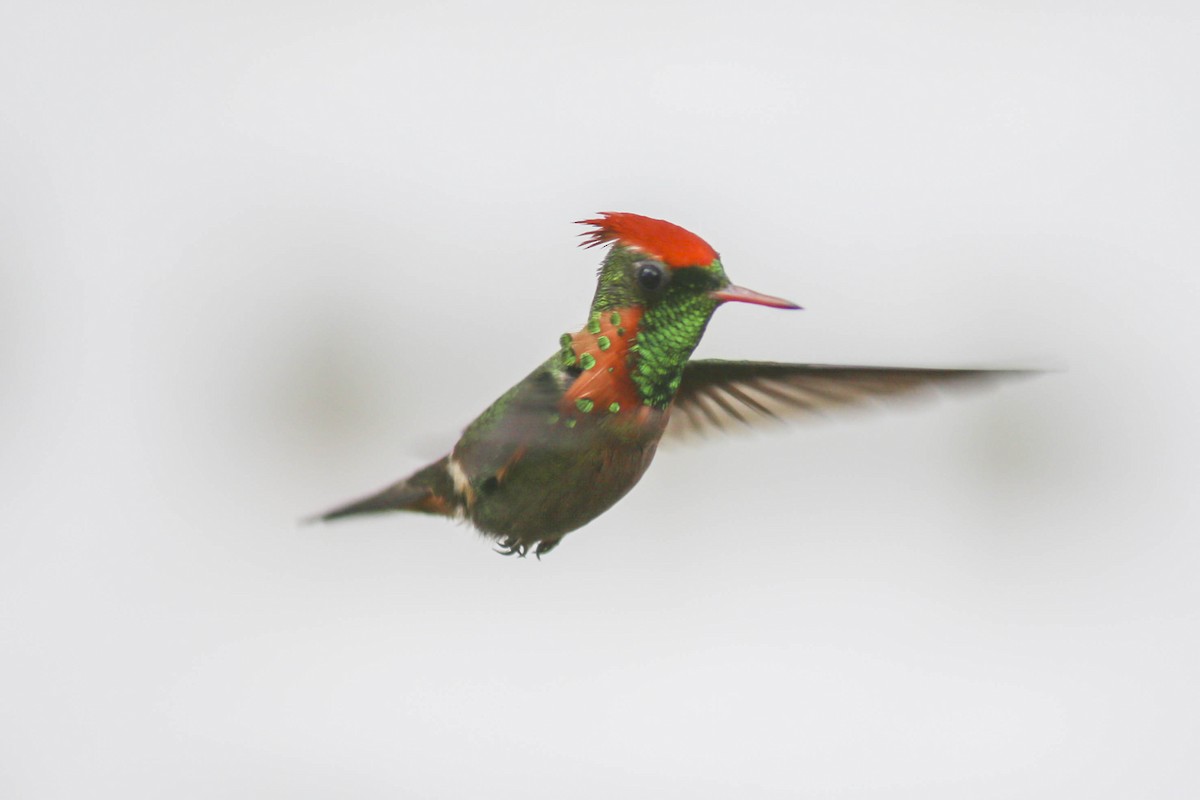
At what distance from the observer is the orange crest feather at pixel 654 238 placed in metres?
0.48

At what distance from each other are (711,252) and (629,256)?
1.6 inches

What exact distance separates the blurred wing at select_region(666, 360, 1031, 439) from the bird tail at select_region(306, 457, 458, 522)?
0.13m

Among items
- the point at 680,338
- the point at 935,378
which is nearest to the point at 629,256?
the point at 680,338

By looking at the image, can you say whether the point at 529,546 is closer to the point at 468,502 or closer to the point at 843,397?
the point at 468,502

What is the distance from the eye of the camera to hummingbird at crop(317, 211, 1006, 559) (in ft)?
1.63

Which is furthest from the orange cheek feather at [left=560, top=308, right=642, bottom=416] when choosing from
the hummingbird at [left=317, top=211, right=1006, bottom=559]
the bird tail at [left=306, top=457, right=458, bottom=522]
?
the bird tail at [left=306, top=457, right=458, bottom=522]

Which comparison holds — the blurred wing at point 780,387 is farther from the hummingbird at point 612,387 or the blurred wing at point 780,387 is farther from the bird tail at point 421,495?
the bird tail at point 421,495

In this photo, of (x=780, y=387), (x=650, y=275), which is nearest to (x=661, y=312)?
(x=650, y=275)

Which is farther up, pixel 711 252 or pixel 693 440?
pixel 711 252

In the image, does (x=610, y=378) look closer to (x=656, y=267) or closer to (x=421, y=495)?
(x=656, y=267)

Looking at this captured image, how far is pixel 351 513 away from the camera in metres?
0.62

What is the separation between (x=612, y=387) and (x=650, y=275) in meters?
0.05

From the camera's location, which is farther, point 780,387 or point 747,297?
point 780,387

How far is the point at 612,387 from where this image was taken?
52cm
